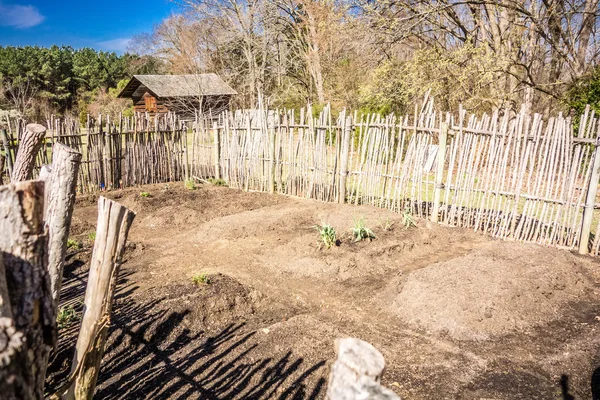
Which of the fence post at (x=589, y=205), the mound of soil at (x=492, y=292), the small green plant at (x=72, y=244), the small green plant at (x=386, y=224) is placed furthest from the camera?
the small green plant at (x=386, y=224)

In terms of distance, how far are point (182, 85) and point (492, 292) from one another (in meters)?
23.5

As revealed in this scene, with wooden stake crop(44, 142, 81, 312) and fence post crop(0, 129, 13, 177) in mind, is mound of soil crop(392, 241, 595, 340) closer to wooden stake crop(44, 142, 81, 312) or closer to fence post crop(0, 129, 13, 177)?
wooden stake crop(44, 142, 81, 312)

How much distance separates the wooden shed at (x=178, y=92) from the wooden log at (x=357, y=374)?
72.0ft

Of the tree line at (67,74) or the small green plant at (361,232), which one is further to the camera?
the tree line at (67,74)

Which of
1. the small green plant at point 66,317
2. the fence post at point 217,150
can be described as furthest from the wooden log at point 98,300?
the fence post at point 217,150

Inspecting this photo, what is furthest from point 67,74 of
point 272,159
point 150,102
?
point 272,159

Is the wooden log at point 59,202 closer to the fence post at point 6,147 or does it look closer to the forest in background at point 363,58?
the fence post at point 6,147

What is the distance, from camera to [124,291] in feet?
15.9

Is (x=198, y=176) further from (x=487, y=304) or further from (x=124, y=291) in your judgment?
(x=487, y=304)

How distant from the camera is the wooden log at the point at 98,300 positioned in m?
2.03

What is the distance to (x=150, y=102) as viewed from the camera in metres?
25.1

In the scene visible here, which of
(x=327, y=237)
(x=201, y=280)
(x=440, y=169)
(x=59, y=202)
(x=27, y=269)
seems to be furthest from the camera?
(x=440, y=169)

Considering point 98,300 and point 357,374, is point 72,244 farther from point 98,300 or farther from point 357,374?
point 357,374

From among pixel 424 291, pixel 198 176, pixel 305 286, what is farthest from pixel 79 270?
pixel 198 176
